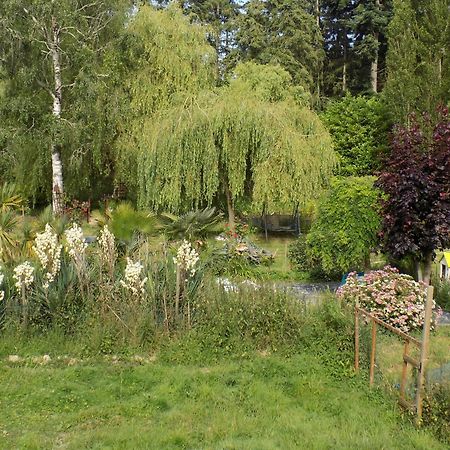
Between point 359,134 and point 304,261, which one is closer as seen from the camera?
point 304,261

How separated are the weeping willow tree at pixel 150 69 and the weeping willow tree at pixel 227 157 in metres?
2.21

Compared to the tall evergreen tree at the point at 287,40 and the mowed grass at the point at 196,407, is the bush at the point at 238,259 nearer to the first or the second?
the mowed grass at the point at 196,407

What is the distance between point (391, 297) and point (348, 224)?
270cm

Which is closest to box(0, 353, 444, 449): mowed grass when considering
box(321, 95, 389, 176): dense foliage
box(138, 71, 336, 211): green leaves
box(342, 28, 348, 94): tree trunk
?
box(138, 71, 336, 211): green leaves


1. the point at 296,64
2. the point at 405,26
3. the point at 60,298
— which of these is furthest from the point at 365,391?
the point at 296,64

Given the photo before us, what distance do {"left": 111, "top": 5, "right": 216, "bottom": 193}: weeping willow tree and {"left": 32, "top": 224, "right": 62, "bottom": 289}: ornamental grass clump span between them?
32.6ft

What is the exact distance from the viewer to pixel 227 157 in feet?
48.6

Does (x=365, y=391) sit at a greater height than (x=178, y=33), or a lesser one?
lesser

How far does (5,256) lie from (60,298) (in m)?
2.49

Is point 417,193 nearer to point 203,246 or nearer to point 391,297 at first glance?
point 391,297

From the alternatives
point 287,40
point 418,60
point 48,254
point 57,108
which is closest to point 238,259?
point 48,254

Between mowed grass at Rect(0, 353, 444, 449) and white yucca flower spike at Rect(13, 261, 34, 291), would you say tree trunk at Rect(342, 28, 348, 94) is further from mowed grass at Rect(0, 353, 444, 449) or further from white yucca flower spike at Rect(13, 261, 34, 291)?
mowed grass at Rect(0, 353, 444, 449)

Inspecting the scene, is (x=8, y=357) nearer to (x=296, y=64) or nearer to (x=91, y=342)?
(x=91, y=342)

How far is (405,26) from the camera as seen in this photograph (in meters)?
22.3
